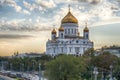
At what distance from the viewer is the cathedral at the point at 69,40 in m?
111

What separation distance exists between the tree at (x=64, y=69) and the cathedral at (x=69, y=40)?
182 feet

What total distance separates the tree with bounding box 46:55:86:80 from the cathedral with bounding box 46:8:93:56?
55373 millimetres

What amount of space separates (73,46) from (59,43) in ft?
11.0

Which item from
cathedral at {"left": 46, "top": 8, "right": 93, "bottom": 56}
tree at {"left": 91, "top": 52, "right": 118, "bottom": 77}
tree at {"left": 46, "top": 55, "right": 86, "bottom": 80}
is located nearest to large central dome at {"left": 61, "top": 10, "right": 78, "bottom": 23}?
cathedral at {"left": 46, "top": 8, "right": 93, "bottom": 56}

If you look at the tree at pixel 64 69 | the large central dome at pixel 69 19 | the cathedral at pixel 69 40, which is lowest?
the tree at pixel 64 69

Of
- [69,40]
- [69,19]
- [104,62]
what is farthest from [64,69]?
[69,19]

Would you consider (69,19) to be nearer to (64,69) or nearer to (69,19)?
(69,19)

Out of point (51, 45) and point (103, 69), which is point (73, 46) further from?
point (103, 69)

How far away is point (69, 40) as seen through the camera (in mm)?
111438

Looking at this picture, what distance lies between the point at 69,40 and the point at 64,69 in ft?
193

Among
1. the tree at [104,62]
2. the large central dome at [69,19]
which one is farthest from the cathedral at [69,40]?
the tree at [104,62]

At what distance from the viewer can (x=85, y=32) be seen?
114 m

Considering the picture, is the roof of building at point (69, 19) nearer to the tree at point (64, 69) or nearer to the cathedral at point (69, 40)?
the cathedral at point (69, 40)

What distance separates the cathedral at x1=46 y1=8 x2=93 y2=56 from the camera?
365 feet
